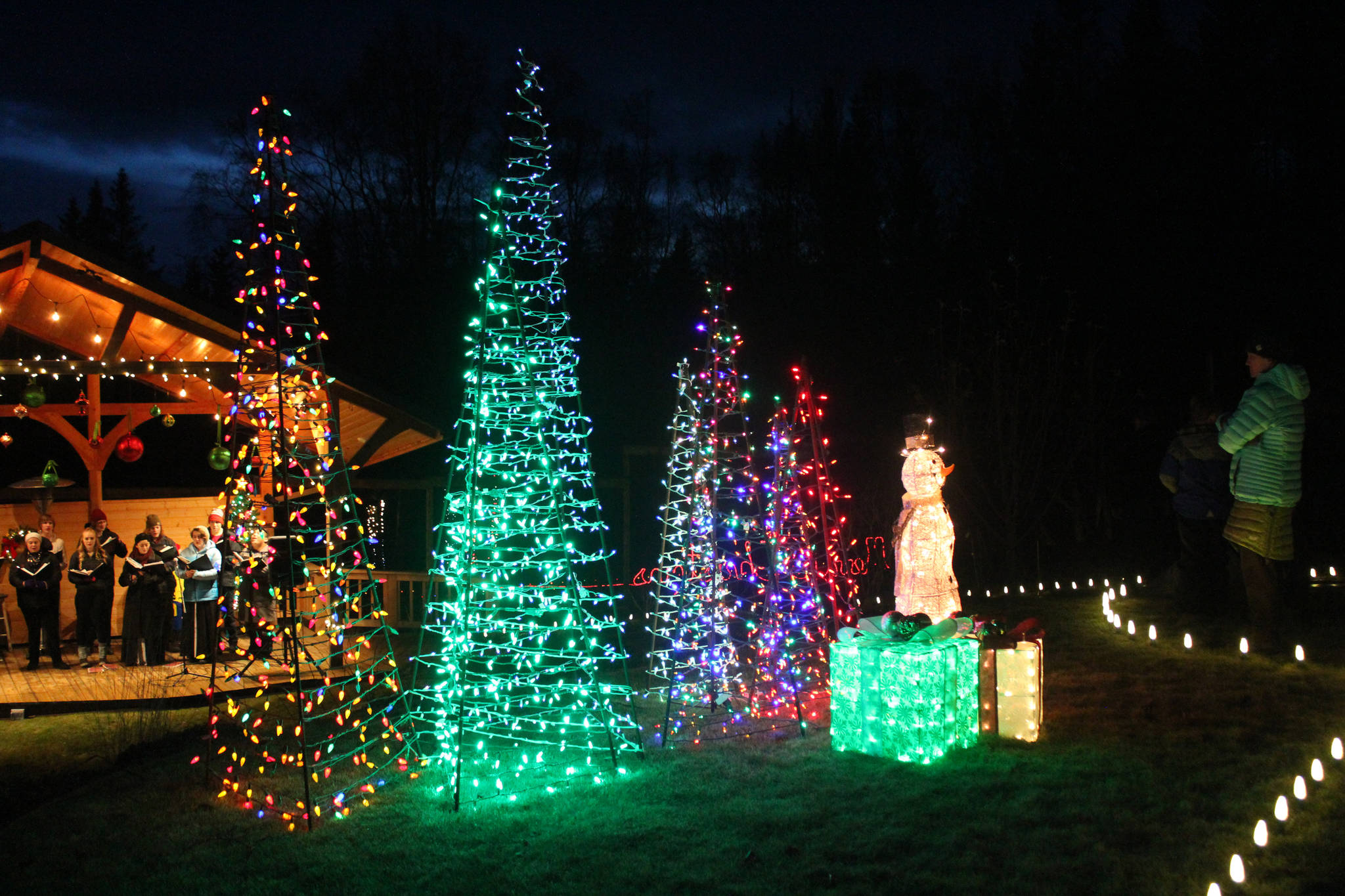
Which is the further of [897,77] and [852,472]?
[897,77]

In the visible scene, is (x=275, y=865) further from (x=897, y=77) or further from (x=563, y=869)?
(x=897, y=77)

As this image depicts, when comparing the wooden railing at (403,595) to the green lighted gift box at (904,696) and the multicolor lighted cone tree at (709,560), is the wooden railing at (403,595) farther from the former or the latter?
the green lighted gift box at (904,696)

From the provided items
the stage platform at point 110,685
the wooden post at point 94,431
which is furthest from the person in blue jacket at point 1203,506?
the wooden post at point 94,431

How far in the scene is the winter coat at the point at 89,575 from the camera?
1027 cm

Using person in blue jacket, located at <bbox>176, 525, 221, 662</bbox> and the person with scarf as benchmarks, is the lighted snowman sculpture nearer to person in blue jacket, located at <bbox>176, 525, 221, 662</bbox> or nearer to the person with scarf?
person in blue jacket, located at <bbox>176, 525, 221, 662</bbox>

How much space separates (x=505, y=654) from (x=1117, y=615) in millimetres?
6283

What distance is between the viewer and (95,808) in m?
5.97

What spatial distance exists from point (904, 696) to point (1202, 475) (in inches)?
175

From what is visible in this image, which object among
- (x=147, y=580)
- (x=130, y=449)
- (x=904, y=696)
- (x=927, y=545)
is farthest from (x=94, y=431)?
(x=904, y=696)

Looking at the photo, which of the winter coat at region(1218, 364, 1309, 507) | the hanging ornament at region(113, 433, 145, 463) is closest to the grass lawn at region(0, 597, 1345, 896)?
the winter coat at region(1218, 364, 1309, 507)

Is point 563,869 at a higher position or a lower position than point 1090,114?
lower

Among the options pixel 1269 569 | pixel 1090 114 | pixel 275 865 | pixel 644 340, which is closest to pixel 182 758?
pixel 275 865

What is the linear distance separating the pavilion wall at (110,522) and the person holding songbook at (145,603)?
1536 millimetres

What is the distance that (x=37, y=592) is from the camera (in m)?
10.1
